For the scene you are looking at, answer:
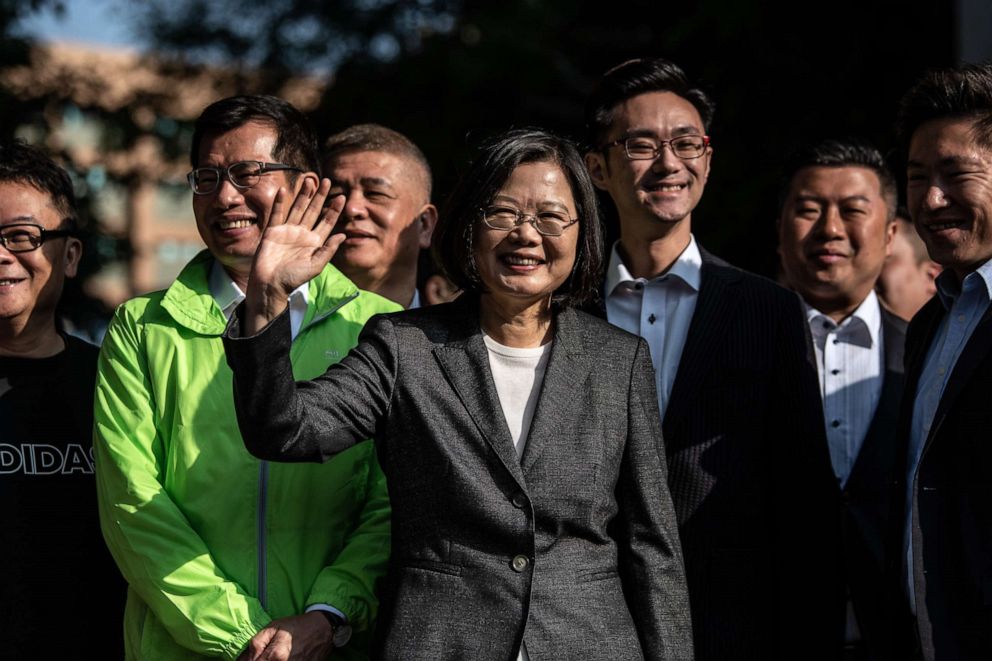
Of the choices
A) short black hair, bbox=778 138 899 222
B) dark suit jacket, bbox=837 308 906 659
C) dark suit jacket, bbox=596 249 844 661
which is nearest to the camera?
dark suit jacket, bbox=596 249 844 661

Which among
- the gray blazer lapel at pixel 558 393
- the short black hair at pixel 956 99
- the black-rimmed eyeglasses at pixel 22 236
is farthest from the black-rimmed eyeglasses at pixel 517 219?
the black-rimmed eyeglasses at pixel 22 236

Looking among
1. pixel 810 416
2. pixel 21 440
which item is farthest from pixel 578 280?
pixel 21 440

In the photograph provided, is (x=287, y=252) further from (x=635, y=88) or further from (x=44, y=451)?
(x=635, y=88)

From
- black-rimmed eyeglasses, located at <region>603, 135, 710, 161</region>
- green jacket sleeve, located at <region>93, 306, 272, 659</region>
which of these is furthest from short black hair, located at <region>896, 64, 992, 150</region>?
green jacket sleeve, located at <region>93, 306, 272, 659</region>

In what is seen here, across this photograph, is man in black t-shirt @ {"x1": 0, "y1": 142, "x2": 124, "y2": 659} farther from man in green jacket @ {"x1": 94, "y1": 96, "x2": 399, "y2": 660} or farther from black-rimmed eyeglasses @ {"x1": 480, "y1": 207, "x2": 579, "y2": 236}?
black-rimmed eyeglasses @ {"x1": 480, "y1": 207, "x2": 579, "y2": 236}

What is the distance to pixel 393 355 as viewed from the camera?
10.3 ft

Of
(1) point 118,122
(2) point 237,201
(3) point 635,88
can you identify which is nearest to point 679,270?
(3) point 635,88

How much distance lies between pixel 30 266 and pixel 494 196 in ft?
5.39

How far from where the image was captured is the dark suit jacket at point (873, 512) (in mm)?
3916

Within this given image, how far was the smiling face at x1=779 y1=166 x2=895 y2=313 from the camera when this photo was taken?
4.64 m

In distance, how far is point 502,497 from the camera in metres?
3.03

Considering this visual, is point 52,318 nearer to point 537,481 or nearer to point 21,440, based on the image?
point 21,440

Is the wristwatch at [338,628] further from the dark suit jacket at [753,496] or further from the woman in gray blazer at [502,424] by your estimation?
the dark suit jacket at [753,496]

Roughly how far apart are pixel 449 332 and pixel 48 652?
1.59 metres
